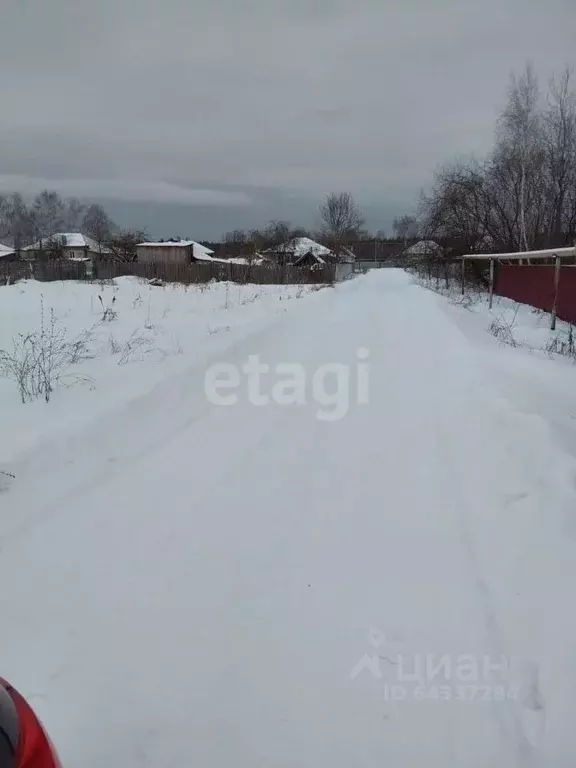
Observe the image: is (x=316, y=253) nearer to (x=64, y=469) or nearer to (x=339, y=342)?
(x=339, y=342)

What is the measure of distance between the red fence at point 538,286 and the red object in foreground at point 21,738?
18184mm

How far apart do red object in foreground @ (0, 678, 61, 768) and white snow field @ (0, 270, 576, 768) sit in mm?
974

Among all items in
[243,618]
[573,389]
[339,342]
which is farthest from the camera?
[339,342]

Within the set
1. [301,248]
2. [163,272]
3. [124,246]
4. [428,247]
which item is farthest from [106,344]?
[301,248]

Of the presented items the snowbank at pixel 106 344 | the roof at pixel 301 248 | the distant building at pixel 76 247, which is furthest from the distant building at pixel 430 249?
the distant building at pixel 76 247

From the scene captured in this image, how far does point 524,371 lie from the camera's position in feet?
27.6

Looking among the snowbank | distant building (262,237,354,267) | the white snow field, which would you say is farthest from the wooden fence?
the white snow field

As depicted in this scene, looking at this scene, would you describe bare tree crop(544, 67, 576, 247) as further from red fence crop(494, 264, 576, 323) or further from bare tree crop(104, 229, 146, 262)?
bare tree crop(104, 229, 146, 262)

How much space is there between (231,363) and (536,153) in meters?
28.3

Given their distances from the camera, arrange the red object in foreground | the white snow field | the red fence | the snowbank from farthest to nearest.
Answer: the red fence
the snowbank
the white snow field
the red object in foreground

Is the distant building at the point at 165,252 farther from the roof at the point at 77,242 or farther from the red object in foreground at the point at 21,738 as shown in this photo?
the red object in foreground at the point at 21,738

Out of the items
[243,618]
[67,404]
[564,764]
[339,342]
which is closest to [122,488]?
[243,618]

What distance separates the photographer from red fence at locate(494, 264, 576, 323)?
16969 millimetres

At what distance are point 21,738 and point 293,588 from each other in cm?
198
